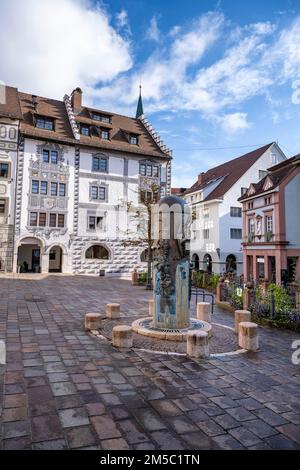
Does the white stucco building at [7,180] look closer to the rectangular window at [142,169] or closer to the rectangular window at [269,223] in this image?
the rectangular window at [142,169]

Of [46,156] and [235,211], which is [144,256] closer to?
[235,211]

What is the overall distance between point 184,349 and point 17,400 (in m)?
3.87

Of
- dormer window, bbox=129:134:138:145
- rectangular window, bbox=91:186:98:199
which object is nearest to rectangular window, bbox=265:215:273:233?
dormer window, bbox=129:134:138:145

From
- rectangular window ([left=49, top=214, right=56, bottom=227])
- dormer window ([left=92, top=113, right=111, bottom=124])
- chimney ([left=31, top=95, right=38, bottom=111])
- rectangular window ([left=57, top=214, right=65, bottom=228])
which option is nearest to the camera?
rectangular window ([left=49, top=214, right=56, bottom=227])

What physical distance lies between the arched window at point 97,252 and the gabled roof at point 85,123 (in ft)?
30.9

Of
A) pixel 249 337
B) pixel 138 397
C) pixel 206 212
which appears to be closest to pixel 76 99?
pixel 206 212

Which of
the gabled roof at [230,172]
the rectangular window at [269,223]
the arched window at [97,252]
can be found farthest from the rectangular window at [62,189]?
the rectangular window at [269,223]

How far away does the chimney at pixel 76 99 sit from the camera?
32.1m

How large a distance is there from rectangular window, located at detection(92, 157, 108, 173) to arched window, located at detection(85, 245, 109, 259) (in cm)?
736

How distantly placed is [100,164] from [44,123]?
20.0ft

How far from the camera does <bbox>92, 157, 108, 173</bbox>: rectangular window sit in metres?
29.8

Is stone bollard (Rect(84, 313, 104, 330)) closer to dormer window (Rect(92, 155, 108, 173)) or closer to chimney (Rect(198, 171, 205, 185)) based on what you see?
dormer window (Rect(92, 155, 108, 173))

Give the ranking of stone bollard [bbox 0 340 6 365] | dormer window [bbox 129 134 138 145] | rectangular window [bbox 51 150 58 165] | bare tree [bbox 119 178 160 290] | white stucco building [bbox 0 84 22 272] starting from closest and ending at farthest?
stone bollard [bbox 0 340 6 365] < bare tree [bbox 119 178 160 290] < white stucco building [bbox 0 84 22 272] < rectangular window [bbox 51 150 58 165] < dormer window [bbox 129 134 138 145]
